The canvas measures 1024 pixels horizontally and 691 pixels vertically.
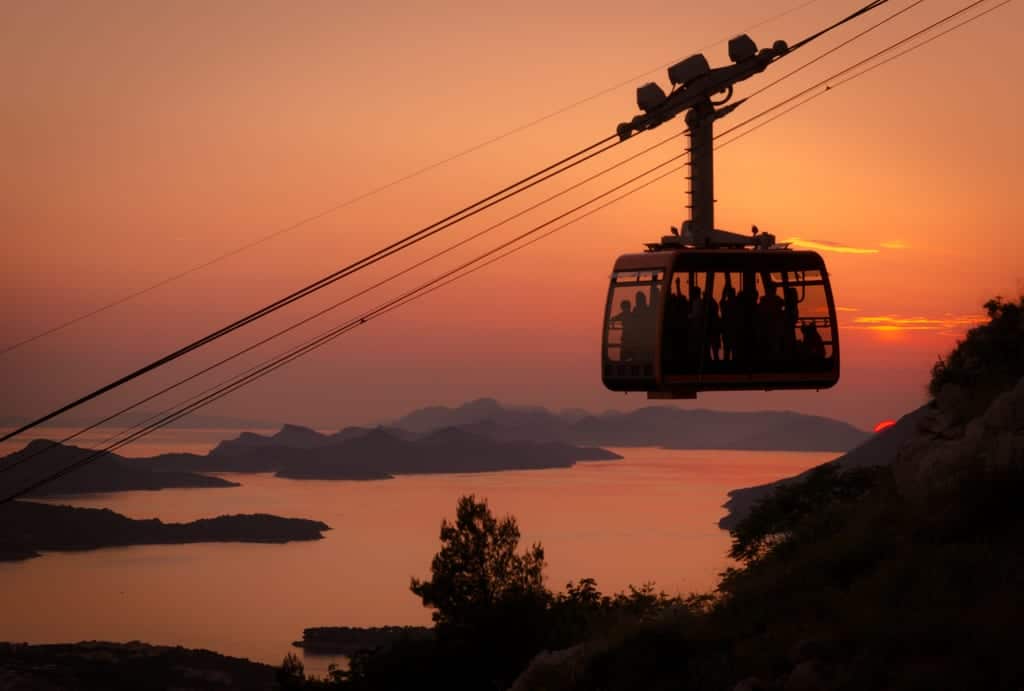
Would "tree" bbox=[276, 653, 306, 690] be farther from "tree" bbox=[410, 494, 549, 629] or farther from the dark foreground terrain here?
the dark foreground terrain

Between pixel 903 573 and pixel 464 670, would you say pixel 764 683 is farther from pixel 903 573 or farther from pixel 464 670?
pixel 464 670

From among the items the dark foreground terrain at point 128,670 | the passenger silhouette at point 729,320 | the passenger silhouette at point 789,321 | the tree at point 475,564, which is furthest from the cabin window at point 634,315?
the dark foreground terrain at point 128,670

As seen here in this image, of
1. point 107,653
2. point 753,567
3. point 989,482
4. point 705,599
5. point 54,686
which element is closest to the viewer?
point 989,482

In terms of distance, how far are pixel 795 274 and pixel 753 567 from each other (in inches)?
1301

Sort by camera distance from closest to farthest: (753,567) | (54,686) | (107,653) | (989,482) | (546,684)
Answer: (989,482) → (546,684) → (753,567) → (54,686) → (107,653)

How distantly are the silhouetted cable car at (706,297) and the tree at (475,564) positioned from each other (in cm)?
6856

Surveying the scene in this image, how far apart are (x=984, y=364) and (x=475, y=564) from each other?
63.5 meters

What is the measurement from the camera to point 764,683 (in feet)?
89.8

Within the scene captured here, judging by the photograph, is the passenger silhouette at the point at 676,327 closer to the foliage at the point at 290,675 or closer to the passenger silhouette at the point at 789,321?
the passenger silhouette at the point at 789,321

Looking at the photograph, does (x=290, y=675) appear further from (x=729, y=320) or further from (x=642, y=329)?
(x=729, y=320)

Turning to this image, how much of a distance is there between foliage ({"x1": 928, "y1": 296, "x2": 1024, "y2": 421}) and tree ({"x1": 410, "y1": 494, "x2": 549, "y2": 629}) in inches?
2206

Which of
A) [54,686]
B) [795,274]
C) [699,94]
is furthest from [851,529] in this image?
[54,686]

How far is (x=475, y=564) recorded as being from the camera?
96188 millimetres

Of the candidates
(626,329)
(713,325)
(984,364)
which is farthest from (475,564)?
(713,325)
